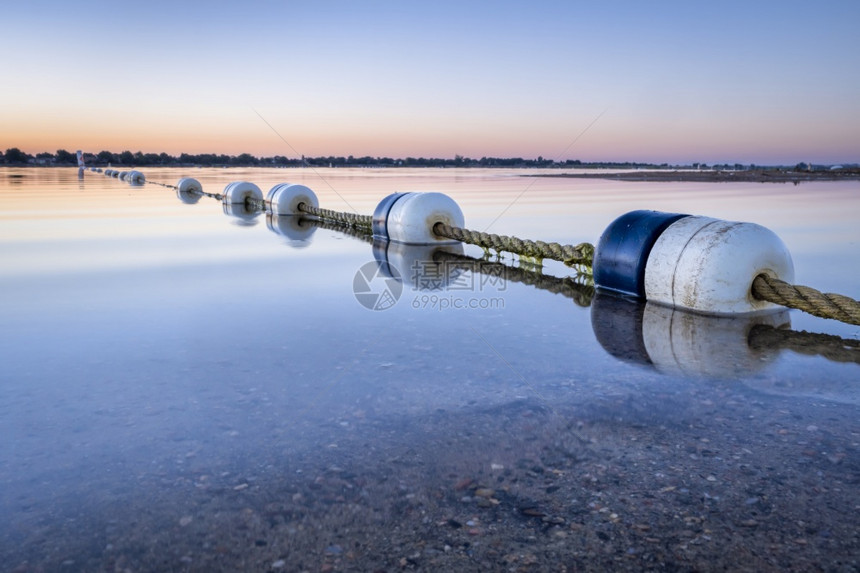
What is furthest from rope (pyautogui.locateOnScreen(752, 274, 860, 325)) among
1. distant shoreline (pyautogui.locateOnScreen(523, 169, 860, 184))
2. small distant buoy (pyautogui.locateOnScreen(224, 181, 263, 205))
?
distant shoreline (pyautogui.locateOnScreen(523, 169, 860, 184))

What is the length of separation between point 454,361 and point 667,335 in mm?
1874

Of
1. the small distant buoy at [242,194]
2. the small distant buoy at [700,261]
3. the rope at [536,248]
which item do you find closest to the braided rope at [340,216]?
the rope at [536,248]

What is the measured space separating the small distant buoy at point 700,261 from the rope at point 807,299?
0.11m

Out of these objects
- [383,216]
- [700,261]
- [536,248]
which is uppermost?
[383,216]

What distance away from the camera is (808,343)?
15.9ft

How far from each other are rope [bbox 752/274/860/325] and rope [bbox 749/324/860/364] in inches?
8.2

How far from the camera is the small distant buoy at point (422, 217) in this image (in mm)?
10664

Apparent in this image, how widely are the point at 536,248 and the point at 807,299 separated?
12.2ft

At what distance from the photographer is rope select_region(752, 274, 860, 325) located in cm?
511

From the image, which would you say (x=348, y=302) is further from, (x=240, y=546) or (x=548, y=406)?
(x=240, y=546)

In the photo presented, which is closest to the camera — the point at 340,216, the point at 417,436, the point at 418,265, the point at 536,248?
the point at 417,436

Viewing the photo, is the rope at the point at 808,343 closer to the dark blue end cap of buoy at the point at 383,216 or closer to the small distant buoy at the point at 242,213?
the dark blue end cap of buoy at the point at 383,216

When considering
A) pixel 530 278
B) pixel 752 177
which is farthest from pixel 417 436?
pixel 752 177

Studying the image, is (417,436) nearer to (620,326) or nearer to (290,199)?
(620,326)
